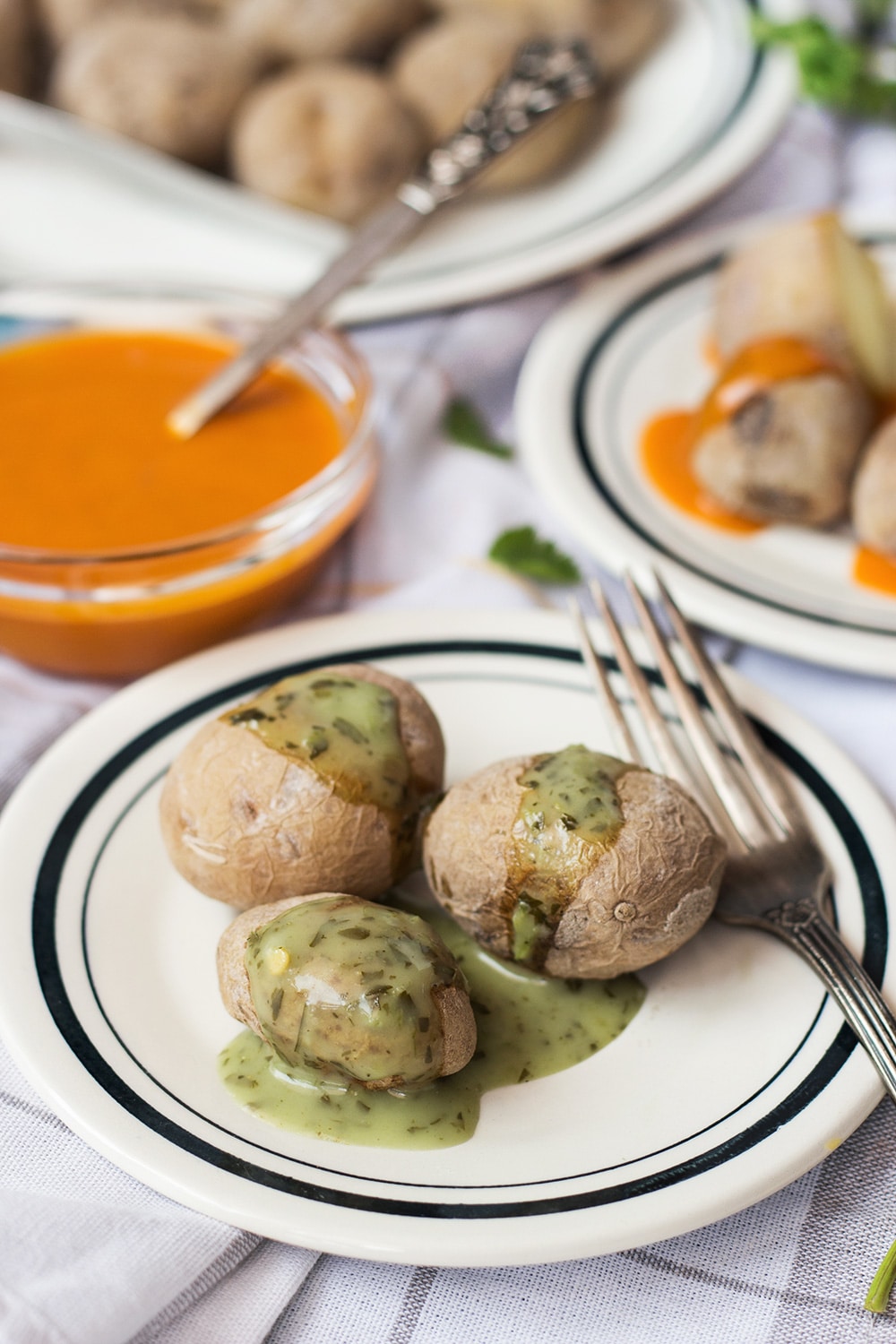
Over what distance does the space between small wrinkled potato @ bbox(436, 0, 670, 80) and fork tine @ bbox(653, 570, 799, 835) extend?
4.98 feet

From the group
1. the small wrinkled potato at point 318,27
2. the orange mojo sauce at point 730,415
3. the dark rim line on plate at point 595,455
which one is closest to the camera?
the dark rim line on plate at point 595,455

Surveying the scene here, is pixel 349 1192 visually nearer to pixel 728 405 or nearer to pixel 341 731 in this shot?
pixel 341 731

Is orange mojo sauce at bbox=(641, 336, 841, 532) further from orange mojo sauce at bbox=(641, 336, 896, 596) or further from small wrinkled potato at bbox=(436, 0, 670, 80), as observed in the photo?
small wrinkled potato at bbox=(436, 0, 670, 80)

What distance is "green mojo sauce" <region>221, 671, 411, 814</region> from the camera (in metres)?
1.29

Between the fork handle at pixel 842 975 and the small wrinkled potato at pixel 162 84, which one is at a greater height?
the fork handle at pixel 842 975

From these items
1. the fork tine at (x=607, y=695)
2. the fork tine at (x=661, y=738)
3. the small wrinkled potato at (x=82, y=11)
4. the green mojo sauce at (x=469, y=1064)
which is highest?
the fork tine at (x=661, y=738)

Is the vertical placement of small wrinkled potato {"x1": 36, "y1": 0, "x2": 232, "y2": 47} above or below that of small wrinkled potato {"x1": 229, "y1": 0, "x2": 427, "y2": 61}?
below

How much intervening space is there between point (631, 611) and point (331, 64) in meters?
1.36

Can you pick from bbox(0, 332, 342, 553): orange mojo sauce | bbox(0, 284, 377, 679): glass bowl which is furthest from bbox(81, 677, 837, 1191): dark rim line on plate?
bbox(0, 332, 342, 553): orange mojo sauce

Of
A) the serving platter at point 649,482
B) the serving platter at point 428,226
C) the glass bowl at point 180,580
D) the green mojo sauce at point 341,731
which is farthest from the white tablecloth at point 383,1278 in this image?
the serving platter at point 428,226

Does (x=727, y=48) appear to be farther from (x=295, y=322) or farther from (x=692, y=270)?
(x=295, y=322)

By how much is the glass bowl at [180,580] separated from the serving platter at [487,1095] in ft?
0.41

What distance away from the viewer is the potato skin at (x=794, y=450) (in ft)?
6.03

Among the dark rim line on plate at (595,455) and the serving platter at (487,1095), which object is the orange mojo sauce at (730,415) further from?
the serving platter at (487,1095)
